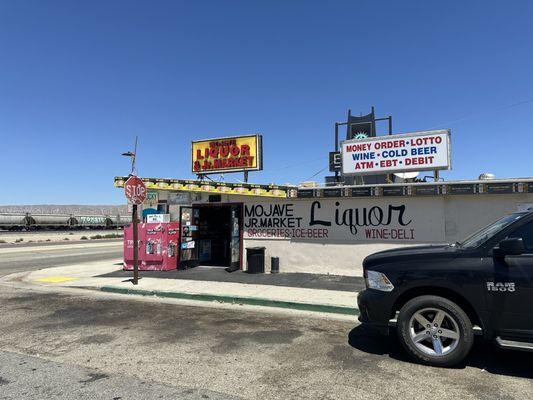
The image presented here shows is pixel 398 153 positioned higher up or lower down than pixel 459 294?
higher up

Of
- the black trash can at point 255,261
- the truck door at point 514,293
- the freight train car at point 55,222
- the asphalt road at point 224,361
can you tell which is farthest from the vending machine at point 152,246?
the freight train car at point 55,222

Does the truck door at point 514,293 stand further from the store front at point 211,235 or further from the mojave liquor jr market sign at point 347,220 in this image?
the store front at point 211,235

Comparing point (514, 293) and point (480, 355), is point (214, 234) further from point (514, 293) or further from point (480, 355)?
point (514, 293)

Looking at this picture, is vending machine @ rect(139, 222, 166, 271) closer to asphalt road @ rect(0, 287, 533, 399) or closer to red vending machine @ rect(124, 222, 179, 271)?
red vending machine @ rect(124, 222, 179, 271)

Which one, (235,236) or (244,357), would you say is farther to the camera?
(235,236)

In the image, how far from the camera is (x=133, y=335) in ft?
23.4

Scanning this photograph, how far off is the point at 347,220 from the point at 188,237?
5580 mm

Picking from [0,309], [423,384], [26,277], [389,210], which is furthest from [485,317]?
[26,277]

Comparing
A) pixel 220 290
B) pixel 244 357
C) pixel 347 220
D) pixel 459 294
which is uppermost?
pixel 347 220

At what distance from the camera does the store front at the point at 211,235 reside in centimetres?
A: 1504

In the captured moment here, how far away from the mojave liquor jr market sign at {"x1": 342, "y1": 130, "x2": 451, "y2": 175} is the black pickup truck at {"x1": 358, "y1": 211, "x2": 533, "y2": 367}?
28.8ft

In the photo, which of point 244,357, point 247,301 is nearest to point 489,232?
point 244,357

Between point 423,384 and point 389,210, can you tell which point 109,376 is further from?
point 389,210

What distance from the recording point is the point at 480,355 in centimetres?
588
